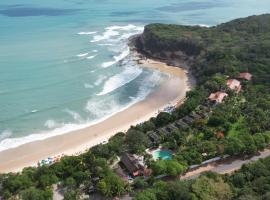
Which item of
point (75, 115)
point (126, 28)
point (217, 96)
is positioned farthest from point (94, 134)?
point (126, 28)

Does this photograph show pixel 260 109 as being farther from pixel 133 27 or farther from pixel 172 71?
pixel 133 27

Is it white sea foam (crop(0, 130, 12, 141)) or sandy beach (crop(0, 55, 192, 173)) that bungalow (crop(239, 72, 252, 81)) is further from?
white sea foam (crop(0, 130, 12, 141))

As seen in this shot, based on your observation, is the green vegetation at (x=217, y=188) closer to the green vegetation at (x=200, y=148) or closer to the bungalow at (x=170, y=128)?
the green vegetation at (x=200, y=148)

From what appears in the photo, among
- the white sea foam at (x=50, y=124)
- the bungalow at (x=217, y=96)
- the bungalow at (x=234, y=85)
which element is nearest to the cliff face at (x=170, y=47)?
the bungalow at (x=234, y=85)

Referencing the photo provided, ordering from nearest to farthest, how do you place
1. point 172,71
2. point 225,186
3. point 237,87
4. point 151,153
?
point 225,186 → point 151,153 → point 237,87 → point 172,71

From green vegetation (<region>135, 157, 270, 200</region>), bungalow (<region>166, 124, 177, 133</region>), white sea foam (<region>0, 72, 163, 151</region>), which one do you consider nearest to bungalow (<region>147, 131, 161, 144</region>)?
bungalow (<region>166, 124, 177, 133</region>)

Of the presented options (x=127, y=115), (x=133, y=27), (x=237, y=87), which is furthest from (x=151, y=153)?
(x=133, y=27)
